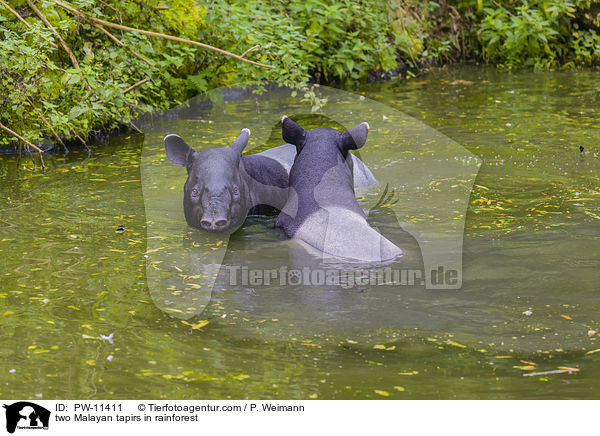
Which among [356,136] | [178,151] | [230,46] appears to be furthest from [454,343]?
[230,46]

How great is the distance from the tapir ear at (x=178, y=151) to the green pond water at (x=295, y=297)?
0.55 m

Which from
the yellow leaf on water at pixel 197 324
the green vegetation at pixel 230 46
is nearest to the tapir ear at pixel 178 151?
the green vegetation at pixel 230 46

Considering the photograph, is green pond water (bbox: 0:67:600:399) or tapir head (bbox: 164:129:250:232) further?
tapir head (bbox: 164:129:250:232)

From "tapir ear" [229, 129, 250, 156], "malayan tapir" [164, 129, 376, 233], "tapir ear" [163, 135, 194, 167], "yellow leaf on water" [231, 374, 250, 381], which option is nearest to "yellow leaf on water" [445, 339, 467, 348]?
"yellow leaf on water" [231, 374, 250, 381]

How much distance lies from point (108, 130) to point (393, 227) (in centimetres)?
551

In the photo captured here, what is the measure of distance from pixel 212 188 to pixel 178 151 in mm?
606

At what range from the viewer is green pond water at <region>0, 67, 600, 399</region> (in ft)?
12.8

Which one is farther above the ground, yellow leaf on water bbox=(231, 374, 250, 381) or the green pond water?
yellow leaf on water bbox=(231, 374, 250, 381)

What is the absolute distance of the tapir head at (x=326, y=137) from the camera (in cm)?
673

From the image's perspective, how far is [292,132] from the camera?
22.3ft

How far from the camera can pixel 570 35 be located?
17625 mm
